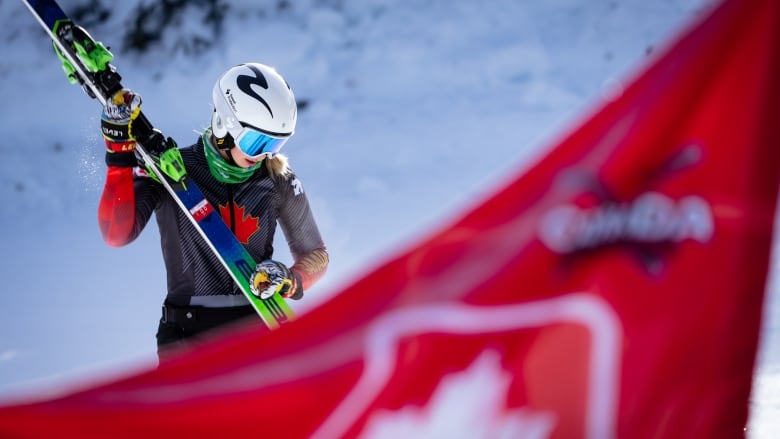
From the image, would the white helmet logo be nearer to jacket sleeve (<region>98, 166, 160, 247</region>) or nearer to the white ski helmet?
the white ski helmet

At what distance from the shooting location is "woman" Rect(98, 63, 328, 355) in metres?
4.89

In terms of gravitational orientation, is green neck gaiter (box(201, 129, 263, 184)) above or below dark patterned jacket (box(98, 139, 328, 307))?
above

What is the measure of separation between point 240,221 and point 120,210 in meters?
0.75

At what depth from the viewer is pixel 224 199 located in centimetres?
527

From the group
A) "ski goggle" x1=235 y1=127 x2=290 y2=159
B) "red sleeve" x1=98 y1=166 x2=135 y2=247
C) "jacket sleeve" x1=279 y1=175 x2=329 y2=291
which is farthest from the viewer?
"jacket sleeve" x1=279 y1=175 x2=329 y2=291

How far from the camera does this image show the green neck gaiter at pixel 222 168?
517 centimetres

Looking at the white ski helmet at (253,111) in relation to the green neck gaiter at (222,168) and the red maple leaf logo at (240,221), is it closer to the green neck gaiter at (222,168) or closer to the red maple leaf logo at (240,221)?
the green neck gaiter at (222,168)

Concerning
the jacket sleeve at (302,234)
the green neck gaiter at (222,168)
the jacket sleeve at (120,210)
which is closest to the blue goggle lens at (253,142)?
the green neck gaiter at (222,168)

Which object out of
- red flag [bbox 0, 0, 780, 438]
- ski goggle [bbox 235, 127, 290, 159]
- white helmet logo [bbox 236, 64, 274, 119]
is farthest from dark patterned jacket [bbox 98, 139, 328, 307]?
red flag [bbox 0, 0, 780, 438]

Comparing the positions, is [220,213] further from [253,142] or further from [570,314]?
[570,314]

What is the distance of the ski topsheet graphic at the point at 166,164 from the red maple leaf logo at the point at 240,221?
0.07 meters

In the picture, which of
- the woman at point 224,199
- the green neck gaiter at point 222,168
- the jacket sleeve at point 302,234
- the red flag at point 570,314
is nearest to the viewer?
the red flag at point 570,314

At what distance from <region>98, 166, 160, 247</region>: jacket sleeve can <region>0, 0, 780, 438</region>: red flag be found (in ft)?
10.1

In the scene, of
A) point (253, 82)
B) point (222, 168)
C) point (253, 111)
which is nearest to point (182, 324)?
point (222, 168)
